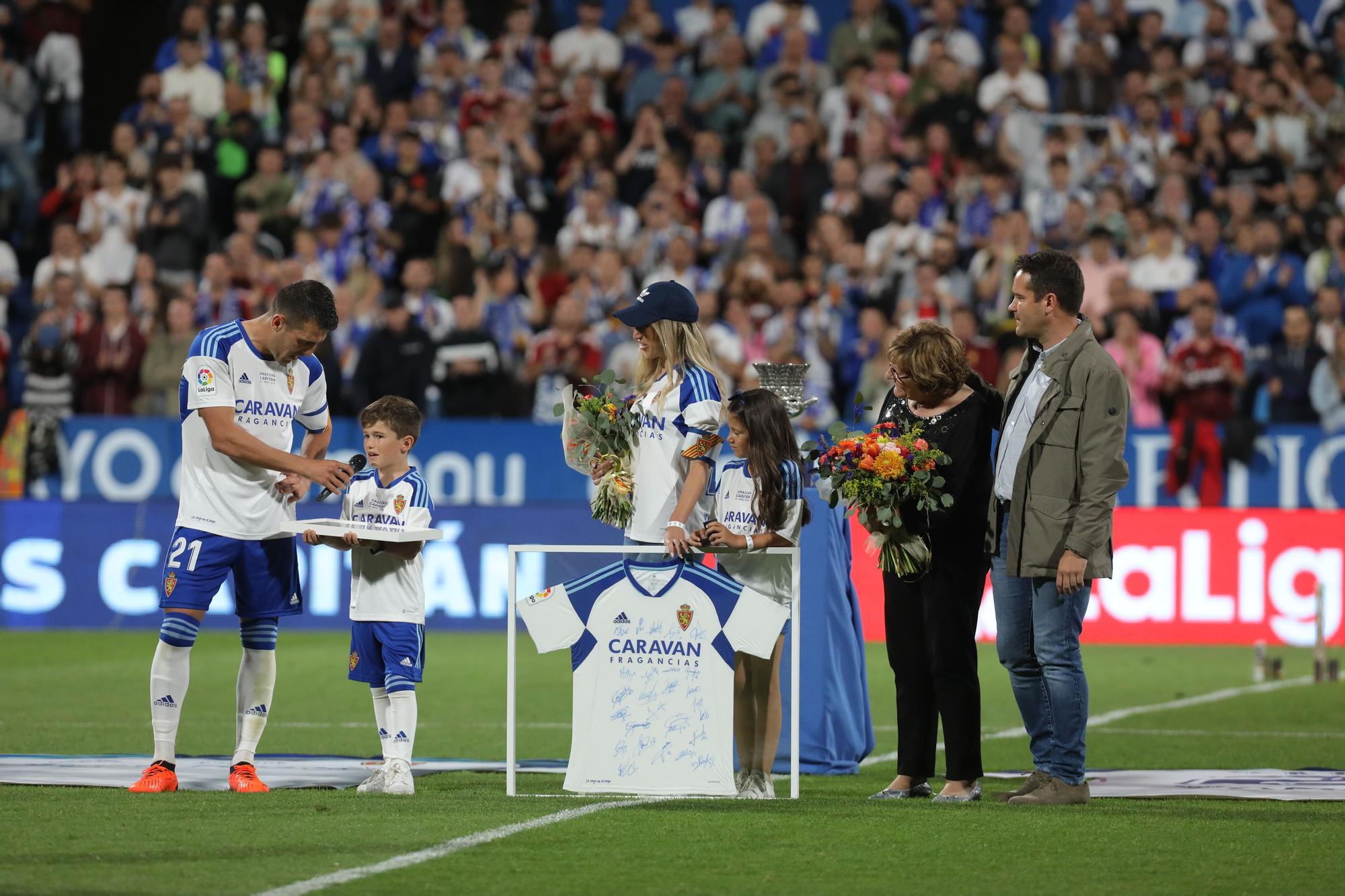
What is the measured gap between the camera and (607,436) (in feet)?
26.3

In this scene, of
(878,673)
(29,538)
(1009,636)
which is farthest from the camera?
(29,538)

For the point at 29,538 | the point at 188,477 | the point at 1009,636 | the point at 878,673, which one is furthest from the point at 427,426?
the point at 1009,636

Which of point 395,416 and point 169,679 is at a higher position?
point 395,416

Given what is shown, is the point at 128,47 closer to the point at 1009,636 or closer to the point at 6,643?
the point at 6,643

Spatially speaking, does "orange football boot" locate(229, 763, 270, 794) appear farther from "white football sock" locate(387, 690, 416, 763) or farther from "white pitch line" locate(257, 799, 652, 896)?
"white pitch line" locate(257, 799, 652, 896)

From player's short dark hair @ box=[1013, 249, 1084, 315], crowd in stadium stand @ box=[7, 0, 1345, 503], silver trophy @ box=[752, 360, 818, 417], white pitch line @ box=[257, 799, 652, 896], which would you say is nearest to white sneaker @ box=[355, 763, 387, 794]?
white pitch line @ box=[257, 799, 652, 896]

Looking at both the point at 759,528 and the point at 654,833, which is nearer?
the point at 654,833

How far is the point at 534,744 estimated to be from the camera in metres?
10.2

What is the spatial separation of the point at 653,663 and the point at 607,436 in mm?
1013

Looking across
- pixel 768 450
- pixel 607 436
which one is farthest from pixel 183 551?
pixel 768 450

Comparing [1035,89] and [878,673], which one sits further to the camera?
[1035,89]

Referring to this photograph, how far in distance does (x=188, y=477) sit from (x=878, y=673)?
7127 mm

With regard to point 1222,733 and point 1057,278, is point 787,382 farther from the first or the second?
point 1222,733

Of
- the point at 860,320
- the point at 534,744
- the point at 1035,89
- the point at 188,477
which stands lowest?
the point at 534,744
